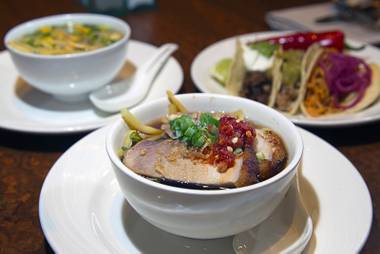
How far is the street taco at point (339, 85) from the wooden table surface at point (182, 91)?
0.19 m

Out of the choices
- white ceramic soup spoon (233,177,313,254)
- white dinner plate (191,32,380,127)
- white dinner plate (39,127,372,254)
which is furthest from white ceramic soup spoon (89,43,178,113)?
white ceramic soup spoon (233,177,313,254)

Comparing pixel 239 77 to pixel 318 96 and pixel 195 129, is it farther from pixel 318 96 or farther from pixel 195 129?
pixel 195 129

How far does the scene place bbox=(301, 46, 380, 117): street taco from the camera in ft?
5.62

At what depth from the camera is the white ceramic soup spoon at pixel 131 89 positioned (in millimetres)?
1560

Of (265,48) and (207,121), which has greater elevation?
(207,121)

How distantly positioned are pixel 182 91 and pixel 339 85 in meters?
0.62

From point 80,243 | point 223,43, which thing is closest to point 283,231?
point 80,243

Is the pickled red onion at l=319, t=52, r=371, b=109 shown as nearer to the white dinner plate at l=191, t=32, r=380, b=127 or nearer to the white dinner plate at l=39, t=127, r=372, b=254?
the white dinner plate at l=191, t=32, r=380, b=127

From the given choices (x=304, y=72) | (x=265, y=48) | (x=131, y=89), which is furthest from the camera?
(x=265, y=48)

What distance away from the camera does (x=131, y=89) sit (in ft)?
5.51

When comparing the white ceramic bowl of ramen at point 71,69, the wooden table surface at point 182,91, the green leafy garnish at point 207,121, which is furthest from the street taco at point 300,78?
the green leafy garnish at point 207,121

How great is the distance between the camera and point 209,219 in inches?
33.9

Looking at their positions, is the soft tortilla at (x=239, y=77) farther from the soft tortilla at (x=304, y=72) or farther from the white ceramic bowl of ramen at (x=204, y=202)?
the white ceramic bowl of ramen at (x=204, y=202)

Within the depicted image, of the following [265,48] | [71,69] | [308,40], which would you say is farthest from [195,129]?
[308,40]
